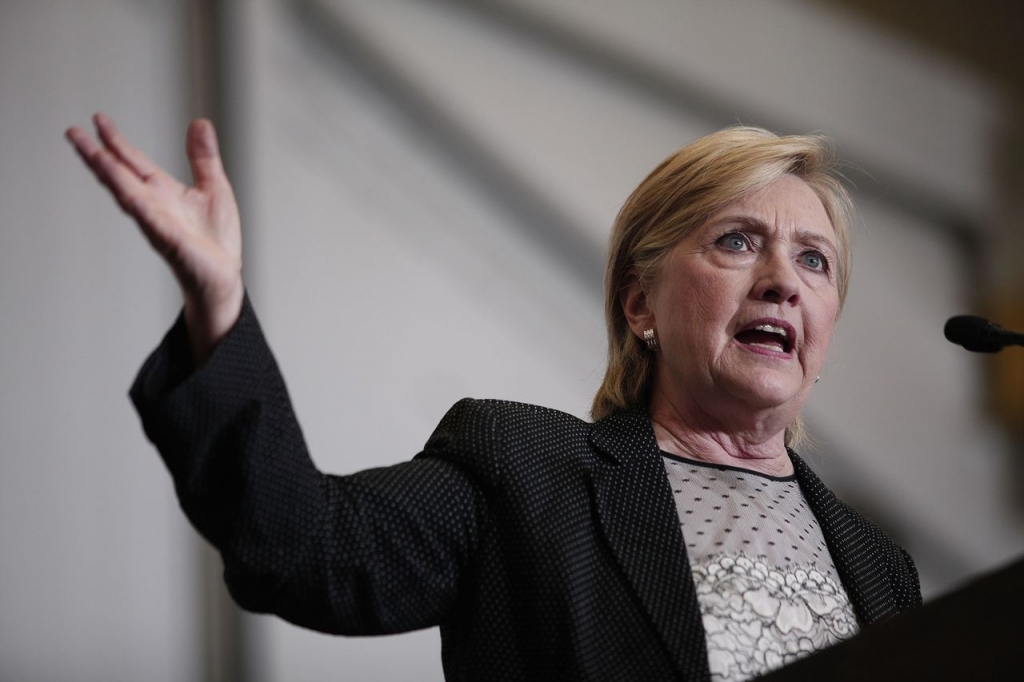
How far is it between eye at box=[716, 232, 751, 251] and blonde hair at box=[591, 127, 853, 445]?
4 centimetres

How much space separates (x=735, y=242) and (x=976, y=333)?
0.35 meters

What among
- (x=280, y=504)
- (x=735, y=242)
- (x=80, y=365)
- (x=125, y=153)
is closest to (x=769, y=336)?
(x=735, y=242)

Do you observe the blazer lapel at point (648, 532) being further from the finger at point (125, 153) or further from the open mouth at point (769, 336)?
the finger at point (125, 153)

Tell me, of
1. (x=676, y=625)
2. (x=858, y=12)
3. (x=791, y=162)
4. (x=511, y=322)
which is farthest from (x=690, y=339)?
(x=858, y=12)

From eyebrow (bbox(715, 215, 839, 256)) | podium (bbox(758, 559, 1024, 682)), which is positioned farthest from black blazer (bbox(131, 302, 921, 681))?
podium (bbox(758, 559, 1024, 682))

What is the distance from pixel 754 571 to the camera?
129 centimetres

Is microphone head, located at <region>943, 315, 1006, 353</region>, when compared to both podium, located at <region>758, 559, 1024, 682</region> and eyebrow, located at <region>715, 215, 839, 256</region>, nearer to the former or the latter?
eyebrow, located at <region>715, 215, 839, 256</region>

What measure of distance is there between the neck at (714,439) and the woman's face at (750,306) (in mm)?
24

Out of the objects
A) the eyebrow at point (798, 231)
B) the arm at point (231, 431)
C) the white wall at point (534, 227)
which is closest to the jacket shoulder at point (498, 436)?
the arm at point (231, 431)

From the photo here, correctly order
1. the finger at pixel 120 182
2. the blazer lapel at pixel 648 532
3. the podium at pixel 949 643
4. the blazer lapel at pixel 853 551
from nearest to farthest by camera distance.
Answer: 1. the podium at pixel 949 643
2. the finger at pixel 120 182
3. the blazer lapel at pixel 648 532
4. the blazer lapel at pixel 853 551

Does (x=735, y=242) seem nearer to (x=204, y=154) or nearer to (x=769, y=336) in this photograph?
(x=769, y=336)

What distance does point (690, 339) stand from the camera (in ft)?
4.93

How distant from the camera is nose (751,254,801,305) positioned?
148 cm

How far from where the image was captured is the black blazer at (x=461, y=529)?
3.37 feet
